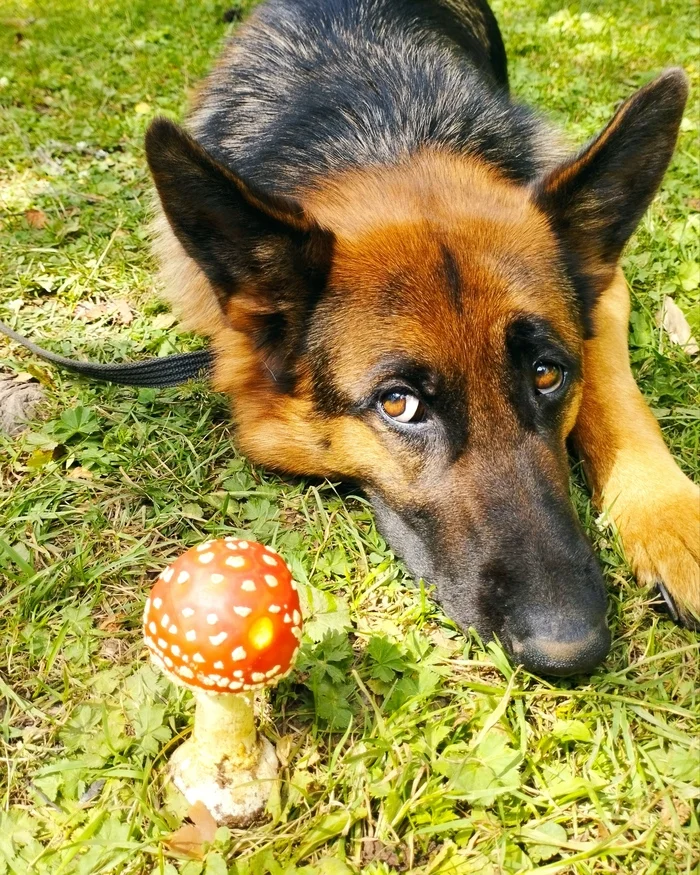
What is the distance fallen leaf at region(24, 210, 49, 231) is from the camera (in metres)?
5.01

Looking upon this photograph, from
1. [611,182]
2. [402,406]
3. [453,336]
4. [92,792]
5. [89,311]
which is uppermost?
[611,182]

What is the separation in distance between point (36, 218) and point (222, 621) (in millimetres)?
4433

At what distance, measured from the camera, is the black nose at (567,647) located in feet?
7.16

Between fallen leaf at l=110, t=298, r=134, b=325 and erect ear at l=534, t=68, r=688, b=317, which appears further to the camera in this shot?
fallen leaf at l=110, t=298, r=134, b=325

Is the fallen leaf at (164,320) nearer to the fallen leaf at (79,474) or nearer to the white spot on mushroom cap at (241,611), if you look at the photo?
the fallen leaf at (79,474)

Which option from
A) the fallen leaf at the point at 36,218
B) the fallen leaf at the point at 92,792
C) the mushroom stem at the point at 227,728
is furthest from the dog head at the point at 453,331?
the fallen leaf at the point at 36,218

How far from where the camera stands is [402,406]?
261 cm

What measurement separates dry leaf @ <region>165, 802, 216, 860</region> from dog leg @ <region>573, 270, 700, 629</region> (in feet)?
5.88

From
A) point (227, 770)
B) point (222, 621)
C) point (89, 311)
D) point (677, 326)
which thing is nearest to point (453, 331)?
point (222, 621)

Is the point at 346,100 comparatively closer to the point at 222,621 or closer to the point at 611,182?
the point at 611,182

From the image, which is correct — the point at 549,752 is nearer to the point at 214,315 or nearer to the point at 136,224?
the point at 214,315

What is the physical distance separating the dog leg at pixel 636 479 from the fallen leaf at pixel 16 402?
277cm

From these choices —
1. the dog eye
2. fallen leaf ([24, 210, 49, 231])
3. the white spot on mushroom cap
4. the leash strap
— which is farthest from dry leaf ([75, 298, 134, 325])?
the white spot on mushroom cap

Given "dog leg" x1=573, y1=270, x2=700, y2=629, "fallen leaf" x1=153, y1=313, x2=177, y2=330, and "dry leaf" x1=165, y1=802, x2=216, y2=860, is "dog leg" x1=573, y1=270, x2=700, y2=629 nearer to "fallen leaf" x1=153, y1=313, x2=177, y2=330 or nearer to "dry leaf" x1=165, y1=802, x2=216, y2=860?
"dry leaf" x1=165, y1=802, x2=216, y2=860
